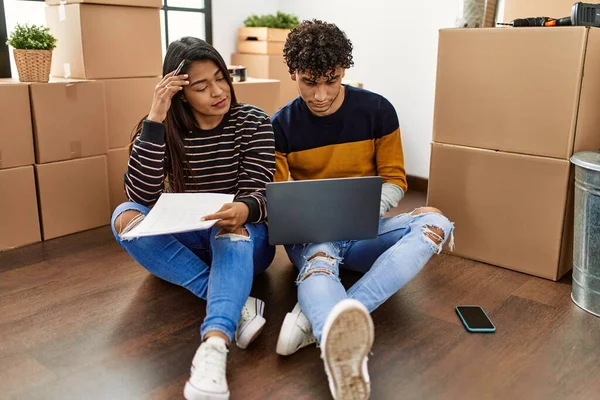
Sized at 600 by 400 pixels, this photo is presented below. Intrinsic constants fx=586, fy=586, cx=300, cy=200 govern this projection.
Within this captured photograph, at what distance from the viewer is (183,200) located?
1.42 metres

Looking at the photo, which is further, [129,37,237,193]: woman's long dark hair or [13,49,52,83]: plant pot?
[13,49,52,83]: plant pot

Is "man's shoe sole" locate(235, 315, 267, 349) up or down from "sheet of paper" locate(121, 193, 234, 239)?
down

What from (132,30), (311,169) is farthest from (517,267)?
(132,30)

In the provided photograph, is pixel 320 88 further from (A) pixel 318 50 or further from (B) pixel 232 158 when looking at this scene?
(B) pixel 232 158

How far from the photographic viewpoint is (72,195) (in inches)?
85.0

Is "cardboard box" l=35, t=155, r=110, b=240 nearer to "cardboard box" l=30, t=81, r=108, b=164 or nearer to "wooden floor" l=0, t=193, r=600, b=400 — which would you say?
"cardboard box" l=30, t=81, r=108, b=164

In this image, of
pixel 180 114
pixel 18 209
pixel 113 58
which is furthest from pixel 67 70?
pixel 180 114

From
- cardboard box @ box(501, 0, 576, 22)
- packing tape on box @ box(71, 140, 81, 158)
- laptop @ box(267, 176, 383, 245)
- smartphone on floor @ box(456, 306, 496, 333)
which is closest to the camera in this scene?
laptop @ box(267, 176, 383, 245)

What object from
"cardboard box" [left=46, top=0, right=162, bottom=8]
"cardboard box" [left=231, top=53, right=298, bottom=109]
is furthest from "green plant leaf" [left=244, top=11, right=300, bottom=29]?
"cardboard box" [left=46, top=0, right=162, bottom=8]

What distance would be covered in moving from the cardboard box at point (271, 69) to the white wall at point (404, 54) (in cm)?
33

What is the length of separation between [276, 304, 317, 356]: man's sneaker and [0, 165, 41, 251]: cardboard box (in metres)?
1.19

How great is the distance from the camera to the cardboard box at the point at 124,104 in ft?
7.47

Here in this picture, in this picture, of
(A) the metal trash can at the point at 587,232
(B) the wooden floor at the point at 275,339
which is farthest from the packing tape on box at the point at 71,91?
(A) the metal trash can at the point at 587,232

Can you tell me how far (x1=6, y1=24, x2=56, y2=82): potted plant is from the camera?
201 centimetres
